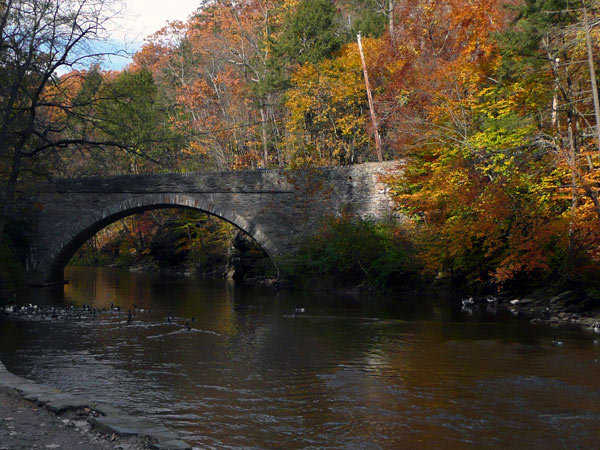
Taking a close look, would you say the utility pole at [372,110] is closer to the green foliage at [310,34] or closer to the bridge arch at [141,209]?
the green foliage at [310,34]

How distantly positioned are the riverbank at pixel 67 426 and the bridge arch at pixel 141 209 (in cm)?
1812

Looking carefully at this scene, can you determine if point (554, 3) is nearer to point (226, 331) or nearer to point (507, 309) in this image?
point (507, 309)

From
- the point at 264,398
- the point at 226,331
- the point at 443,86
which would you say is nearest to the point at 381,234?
the point at 443,86

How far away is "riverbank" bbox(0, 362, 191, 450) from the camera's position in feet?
15.2

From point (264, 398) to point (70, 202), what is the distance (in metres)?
19.6

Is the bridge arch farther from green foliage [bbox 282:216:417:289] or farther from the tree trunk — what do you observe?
the tree trunk

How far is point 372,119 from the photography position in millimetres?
25562

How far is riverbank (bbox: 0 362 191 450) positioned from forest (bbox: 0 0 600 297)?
28.0 ft

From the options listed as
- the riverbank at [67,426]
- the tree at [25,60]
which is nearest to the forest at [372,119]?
the tree at [25,60]

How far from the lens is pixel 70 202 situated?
2505 cm

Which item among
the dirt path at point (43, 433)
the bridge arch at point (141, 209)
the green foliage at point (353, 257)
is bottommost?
the dirt path at point (43, 433)

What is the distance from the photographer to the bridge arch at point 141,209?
2406cm

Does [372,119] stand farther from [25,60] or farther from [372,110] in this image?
[25,60]

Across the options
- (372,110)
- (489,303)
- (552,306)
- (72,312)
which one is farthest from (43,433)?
(372,110)
